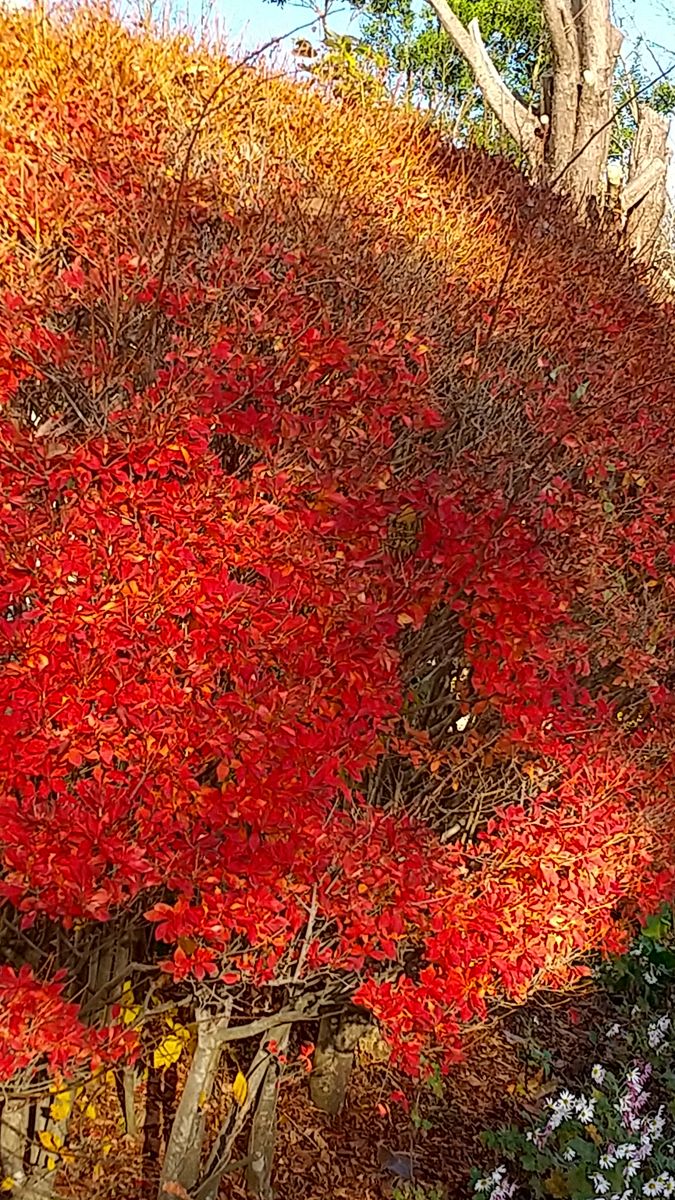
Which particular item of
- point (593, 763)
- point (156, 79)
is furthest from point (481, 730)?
point (156, 79)

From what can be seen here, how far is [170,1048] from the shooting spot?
3.24 metres

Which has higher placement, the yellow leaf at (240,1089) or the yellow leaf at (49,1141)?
the yellow leaf at (240,1089)

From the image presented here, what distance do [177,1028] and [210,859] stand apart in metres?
1.36

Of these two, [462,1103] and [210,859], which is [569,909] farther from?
[462,1103]

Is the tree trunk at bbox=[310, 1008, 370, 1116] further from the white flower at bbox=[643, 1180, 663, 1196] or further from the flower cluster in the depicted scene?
the white flower at bbox=[643, 1180, 663, 1196]

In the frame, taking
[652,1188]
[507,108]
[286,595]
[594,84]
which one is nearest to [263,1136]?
[652,1188]

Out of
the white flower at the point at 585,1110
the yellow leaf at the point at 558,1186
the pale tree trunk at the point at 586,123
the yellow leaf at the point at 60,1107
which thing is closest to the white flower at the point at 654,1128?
the white flower at the point at 585,1110

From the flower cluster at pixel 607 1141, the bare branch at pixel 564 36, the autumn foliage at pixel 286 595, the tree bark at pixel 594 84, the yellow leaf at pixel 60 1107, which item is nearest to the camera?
the autumn foliage at pixel 286 595

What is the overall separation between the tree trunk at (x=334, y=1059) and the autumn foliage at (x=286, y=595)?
42 centimetres

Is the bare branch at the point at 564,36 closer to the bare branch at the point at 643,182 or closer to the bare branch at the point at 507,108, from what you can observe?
the bare branch at the point at 507,108

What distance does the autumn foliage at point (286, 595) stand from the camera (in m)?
2.01

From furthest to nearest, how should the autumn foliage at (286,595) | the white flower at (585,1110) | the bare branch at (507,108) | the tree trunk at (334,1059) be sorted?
the bare branch at (507,108)
the tree trunk at (334,1059)
the white flower at (585,1110)
the autumn foliage at (286,595)

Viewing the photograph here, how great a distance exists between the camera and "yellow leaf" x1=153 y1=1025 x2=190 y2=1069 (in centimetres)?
323

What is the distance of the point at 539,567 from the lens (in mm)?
2516
